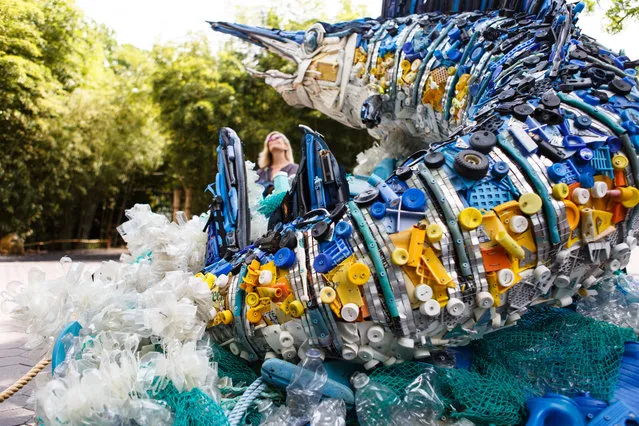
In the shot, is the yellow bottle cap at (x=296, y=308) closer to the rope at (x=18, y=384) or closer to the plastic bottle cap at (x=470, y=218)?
the plastic bottle cap at (x=470, y=218)

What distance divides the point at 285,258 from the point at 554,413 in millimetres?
995

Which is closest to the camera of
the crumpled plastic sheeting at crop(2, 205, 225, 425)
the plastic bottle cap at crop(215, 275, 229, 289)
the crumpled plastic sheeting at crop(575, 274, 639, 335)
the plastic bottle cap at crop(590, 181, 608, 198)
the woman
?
the crumpled plastic sheeting at crop(2, 205, 225, 425)

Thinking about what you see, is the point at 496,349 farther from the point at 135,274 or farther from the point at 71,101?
the point at 71,101

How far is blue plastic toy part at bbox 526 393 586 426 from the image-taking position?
6.18ft

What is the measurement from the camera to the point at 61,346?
77.8 inches

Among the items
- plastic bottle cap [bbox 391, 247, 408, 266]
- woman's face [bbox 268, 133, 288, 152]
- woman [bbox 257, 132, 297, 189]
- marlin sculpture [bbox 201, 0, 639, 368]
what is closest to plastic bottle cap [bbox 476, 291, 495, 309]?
marlin sculpture [bbox 201, 0, 639, 368]

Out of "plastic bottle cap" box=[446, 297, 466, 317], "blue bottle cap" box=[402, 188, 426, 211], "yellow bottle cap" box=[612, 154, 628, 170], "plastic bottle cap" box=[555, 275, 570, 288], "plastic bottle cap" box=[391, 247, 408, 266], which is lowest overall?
"plastic bottle cap" box=[446, 297, 466, 317]

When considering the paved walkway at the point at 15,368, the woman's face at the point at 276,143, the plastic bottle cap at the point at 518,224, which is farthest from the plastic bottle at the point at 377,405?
the woman's face at the point at 276,143

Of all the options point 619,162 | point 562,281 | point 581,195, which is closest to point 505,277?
point 562,281

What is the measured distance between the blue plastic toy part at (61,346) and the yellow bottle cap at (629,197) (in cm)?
193

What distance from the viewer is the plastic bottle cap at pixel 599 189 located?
205cm

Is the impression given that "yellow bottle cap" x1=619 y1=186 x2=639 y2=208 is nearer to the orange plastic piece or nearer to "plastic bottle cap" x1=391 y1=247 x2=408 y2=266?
the orange plastic piece

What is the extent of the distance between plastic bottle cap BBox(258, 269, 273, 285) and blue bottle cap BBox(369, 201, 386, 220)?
0.40 metres

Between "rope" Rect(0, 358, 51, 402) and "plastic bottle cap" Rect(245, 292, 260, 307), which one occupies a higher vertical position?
"plastic bottle cap" Rect(245, 292, 260, 307)
